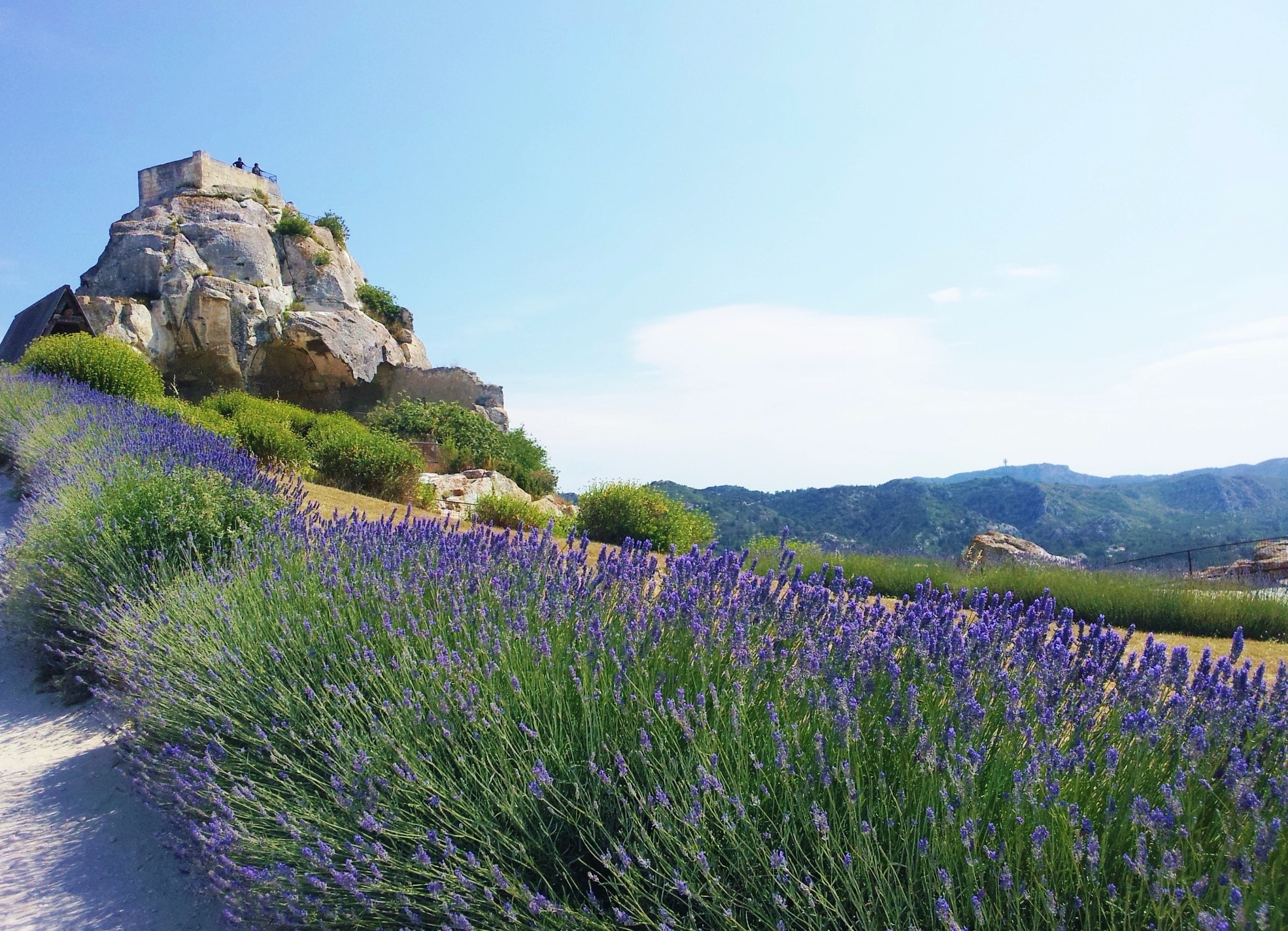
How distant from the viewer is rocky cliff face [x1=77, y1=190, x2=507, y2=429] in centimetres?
1800

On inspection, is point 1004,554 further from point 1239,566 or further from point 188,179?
point 188,179

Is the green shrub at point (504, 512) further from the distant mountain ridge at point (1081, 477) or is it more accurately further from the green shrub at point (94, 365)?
the distant mountain ridge at point (1081, 477)

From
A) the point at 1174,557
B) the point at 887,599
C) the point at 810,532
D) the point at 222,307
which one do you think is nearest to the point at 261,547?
the point at 887,599

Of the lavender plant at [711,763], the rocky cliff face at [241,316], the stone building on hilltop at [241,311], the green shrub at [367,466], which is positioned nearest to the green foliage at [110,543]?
the lavender plant at [711,763]

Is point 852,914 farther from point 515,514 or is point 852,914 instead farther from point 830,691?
point 515,514

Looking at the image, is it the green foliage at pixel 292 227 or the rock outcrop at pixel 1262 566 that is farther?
the green foliage at pixel 292 227

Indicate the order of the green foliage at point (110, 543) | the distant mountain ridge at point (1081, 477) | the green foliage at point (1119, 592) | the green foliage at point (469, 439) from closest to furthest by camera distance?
the green foliage at point (110, 543), the green foliage at point (1119, 592), the green foliage at point (469, 439), the distant mountain ridge at point (1081, 477)

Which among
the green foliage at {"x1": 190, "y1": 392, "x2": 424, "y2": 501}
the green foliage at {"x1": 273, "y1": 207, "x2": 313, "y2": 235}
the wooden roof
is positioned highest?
the green foliage at {"x1": 273, "y1": 207, "x2": 313, "y2": 235}

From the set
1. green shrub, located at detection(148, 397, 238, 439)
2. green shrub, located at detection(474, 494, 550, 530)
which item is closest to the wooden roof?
green shrub, located at detection(148, 397, 238, 439)

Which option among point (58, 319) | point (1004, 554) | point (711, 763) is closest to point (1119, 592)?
point (1004, 554)

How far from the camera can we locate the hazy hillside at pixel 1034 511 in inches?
1631

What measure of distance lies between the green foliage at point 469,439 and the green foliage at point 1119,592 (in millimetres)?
7493

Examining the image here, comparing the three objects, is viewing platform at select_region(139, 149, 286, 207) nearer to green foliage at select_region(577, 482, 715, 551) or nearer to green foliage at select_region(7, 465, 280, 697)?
green foliage at select_region(577, 482, 715, 551)

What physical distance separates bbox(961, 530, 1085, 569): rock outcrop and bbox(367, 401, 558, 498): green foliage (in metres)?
7.97
